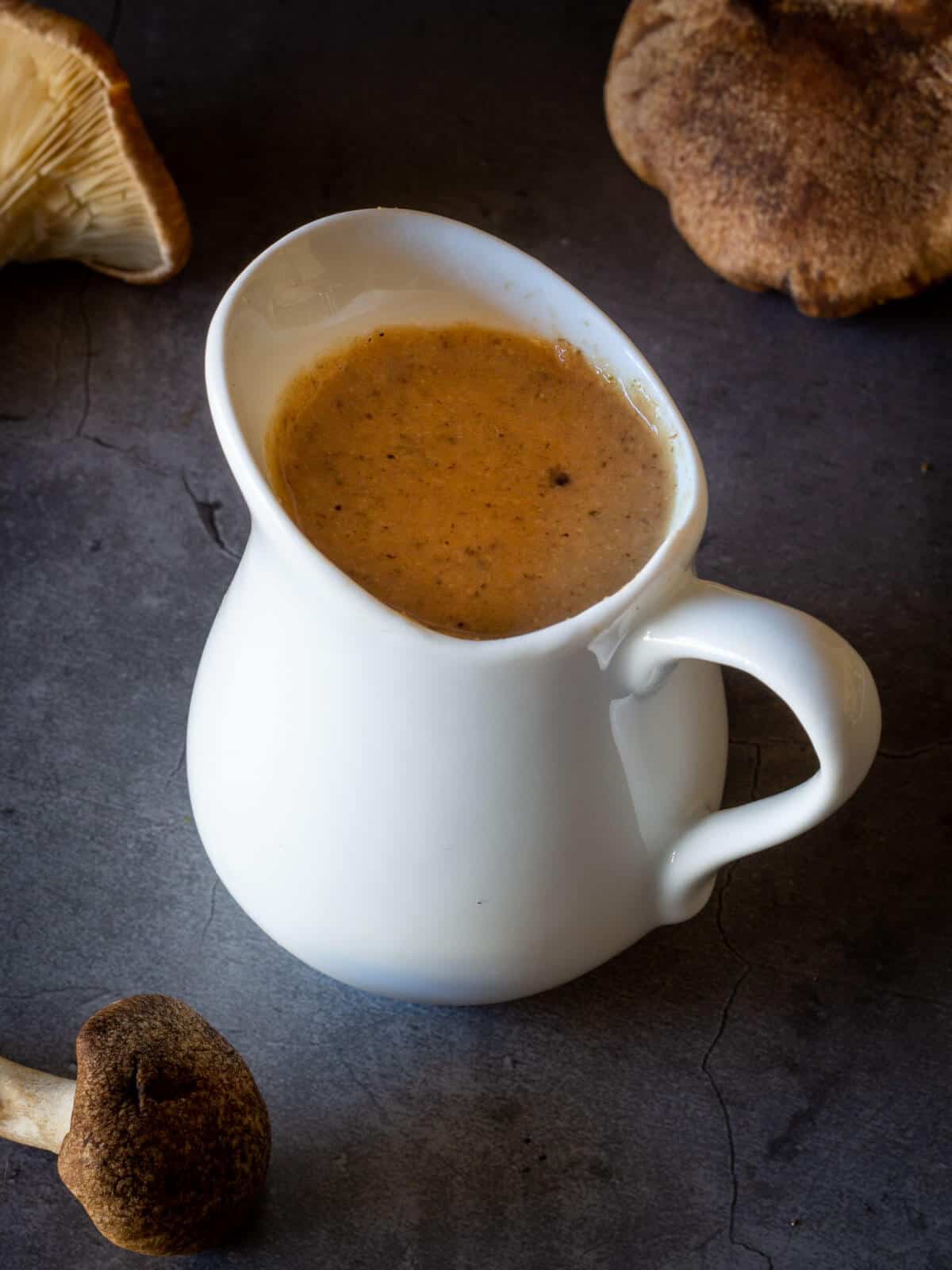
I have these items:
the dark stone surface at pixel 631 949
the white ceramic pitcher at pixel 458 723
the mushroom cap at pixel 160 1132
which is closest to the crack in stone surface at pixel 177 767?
the dark stone surface at pixel 631 949

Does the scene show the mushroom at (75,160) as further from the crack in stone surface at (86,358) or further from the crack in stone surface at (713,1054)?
the crack in stone surface at (713,1054)

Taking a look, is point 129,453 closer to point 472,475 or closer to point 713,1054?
point 472,475

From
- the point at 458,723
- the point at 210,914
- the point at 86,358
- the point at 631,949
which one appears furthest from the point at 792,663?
the point at 86,358

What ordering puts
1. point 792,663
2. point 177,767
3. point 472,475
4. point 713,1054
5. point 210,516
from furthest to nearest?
1. point 210,516
2. point 177,767
3. point 713,1054
4. point 472,475
5. point 792,663

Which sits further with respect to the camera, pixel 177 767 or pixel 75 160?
pixel 75 160

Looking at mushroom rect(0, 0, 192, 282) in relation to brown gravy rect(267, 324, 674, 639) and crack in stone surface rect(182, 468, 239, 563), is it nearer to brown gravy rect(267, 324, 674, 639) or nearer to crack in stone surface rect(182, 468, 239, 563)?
crack in stone surface rect(182, 468, 239, 563)

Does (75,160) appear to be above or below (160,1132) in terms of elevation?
above
